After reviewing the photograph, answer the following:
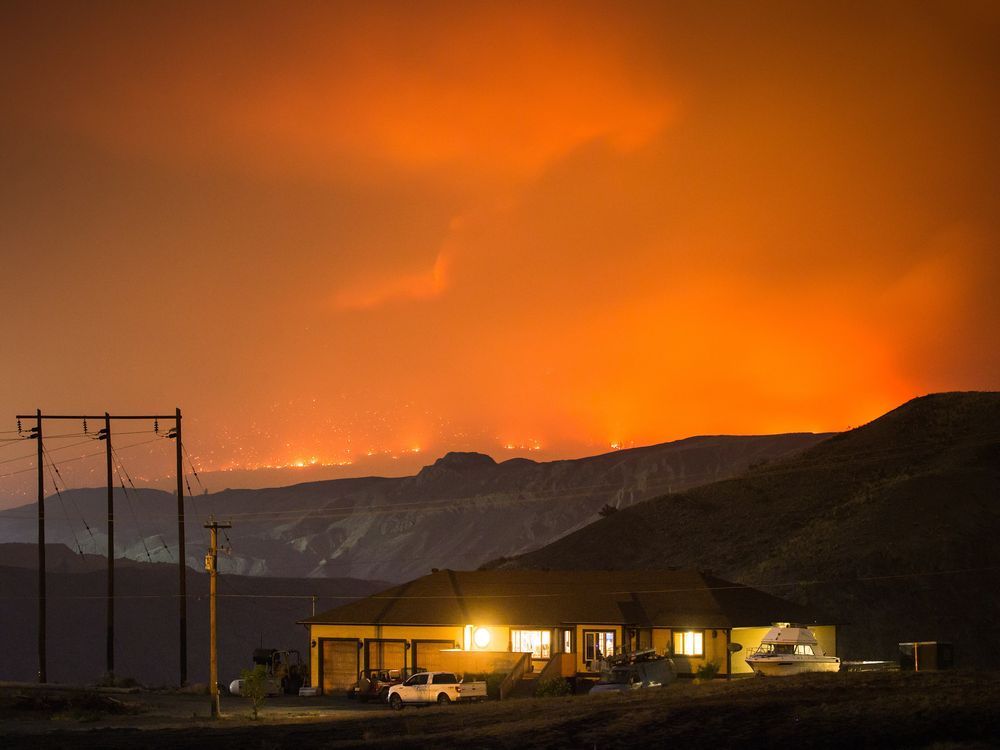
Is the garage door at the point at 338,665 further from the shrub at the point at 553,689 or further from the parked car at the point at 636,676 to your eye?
the parked car at the point at 636,676

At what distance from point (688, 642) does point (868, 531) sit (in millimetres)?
50453

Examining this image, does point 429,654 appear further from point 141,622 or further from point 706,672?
point 141,622

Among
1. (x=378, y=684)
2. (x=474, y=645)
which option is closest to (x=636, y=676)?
(x=474, y=645)

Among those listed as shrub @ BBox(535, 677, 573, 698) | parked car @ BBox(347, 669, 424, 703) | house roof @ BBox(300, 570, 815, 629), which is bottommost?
parked car @ BBox(347, 669, 424, 703)

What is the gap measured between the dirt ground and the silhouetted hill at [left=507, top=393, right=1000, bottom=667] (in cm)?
4669

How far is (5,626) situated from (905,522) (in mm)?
95744

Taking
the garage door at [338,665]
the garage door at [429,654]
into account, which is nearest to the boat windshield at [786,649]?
the garage door at [429,654]

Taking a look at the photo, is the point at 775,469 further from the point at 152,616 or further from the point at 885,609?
the point at 152,616

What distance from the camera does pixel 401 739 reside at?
1626 inches

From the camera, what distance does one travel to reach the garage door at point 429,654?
2635 inches

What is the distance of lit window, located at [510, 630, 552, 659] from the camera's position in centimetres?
6650

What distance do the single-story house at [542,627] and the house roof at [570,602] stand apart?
54 millimetres

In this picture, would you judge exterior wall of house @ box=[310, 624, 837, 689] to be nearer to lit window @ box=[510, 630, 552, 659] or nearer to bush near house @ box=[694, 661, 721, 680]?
lit window @ box=[510, 630, 552, 659]

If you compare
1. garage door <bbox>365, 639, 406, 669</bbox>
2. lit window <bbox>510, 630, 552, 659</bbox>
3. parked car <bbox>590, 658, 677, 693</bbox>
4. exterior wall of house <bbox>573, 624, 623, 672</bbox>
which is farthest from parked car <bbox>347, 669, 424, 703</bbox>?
parked car <bbox>590, 658, 677, 693</bbox>
